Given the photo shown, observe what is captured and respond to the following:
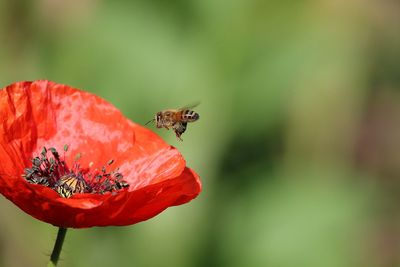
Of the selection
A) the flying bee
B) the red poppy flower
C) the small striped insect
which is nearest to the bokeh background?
the flying bee

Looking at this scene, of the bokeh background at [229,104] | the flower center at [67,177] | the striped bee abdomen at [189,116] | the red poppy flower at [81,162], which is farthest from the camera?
the bokeh background at [229,104]

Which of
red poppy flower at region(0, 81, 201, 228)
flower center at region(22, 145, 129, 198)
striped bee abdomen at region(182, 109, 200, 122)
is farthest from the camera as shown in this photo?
striped bee abdomen at region(182, 109, 200, 122)

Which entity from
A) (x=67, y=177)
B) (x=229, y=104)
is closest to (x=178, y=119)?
(x=67, y=177)

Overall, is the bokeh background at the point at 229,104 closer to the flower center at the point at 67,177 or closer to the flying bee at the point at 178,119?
the flying bee at the point at 178,119

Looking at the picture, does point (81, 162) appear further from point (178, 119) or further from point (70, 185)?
point (178, 119)

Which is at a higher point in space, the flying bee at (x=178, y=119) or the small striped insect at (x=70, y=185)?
the flying bee at (x=178, y=119)

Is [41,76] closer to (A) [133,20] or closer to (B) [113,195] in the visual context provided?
(A) [133,20]

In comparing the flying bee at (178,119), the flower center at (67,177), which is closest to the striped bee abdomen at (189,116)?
the flying bee at (178,119)

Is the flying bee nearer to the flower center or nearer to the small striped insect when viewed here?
the flower center
